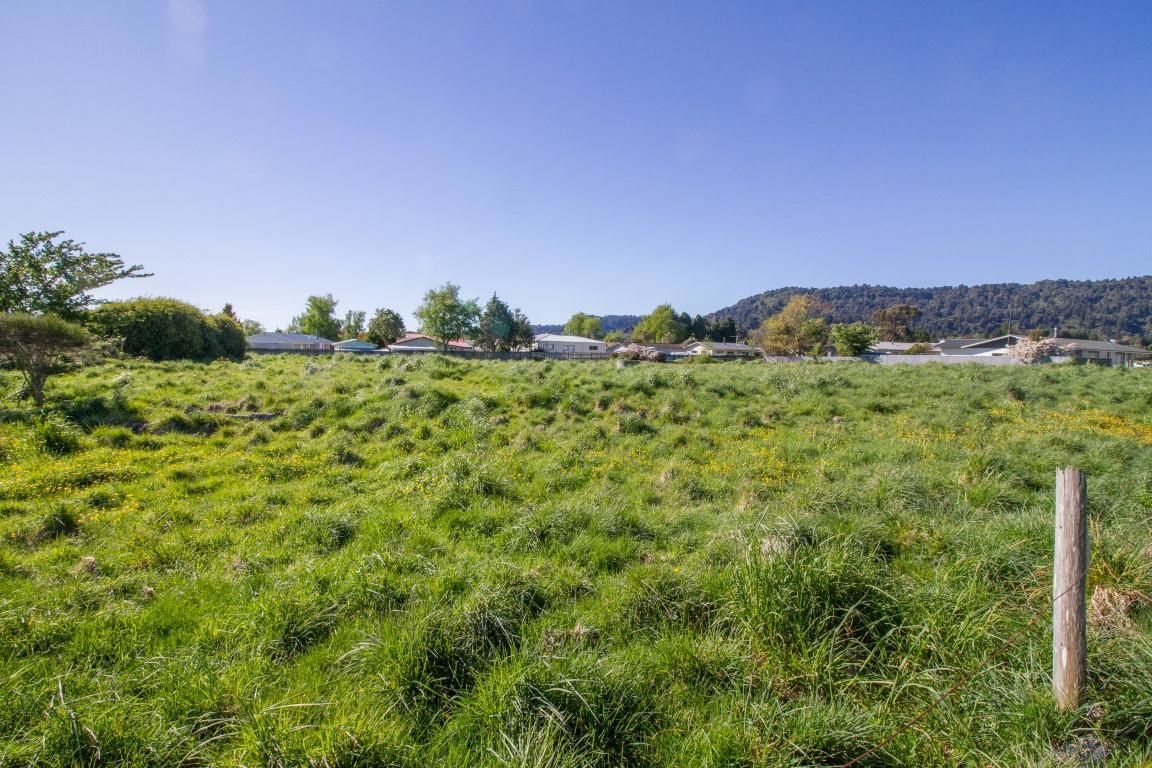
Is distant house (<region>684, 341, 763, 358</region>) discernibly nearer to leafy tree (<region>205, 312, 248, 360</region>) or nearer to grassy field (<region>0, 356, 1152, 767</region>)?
leafy tree (<region>205, 312, 248, 360</region>)

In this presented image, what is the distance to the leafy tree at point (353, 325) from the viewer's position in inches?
3632

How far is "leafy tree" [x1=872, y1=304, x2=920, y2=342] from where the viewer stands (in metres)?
98.4

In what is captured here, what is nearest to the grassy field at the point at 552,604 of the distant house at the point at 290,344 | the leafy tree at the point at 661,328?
the distant house at the point at 290,344

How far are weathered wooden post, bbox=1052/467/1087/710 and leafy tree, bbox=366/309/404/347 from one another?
81.0 m

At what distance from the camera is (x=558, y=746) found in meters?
2.45

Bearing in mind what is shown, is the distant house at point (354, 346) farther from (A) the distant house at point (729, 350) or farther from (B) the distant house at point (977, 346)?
(B) the distant house at point (977, 346)

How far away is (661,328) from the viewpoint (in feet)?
316

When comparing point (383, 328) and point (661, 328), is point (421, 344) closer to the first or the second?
point (383, 328)

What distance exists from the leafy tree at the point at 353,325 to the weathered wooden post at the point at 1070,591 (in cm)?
10061

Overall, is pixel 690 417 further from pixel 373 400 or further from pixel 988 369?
pixel 988 369

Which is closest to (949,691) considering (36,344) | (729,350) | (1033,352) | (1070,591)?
(1070,591)

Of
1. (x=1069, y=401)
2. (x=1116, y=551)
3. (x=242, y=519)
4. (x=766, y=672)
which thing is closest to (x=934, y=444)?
(x=1116, y=551)

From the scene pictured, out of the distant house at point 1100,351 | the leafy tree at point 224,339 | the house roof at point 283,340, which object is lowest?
the distant house at point 1100,351

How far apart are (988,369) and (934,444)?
18760mm
